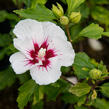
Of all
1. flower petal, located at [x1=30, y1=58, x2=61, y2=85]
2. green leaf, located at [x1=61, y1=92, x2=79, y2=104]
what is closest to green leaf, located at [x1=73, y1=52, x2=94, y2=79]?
flower petal, located at [x1=30, y1=58, x2=61, y2=85]

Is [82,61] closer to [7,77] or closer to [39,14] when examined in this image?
[39,14]

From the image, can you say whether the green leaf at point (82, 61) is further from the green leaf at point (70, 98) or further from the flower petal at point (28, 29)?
the green leaf at point (70, 98)

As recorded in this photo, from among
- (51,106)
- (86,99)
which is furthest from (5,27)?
(86,99)

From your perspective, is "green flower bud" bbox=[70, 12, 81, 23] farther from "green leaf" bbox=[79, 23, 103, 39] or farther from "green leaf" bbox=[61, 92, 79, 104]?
"green leaf" bbox=[61, 92, 79, 104]

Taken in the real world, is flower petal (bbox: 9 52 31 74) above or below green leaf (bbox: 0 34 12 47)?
above

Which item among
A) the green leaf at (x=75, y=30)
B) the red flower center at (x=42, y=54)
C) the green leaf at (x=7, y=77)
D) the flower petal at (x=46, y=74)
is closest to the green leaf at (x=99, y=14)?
the green leaf at (x=75, y=30)

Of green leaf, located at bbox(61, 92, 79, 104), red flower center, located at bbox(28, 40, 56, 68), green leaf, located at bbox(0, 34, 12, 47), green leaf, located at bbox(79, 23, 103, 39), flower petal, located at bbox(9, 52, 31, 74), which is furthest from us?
green leaf, located at bbox(0, 34, 12, 47)

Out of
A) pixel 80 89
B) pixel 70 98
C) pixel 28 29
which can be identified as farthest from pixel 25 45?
pixel 70 98

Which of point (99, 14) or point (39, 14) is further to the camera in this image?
point (99, 14)
